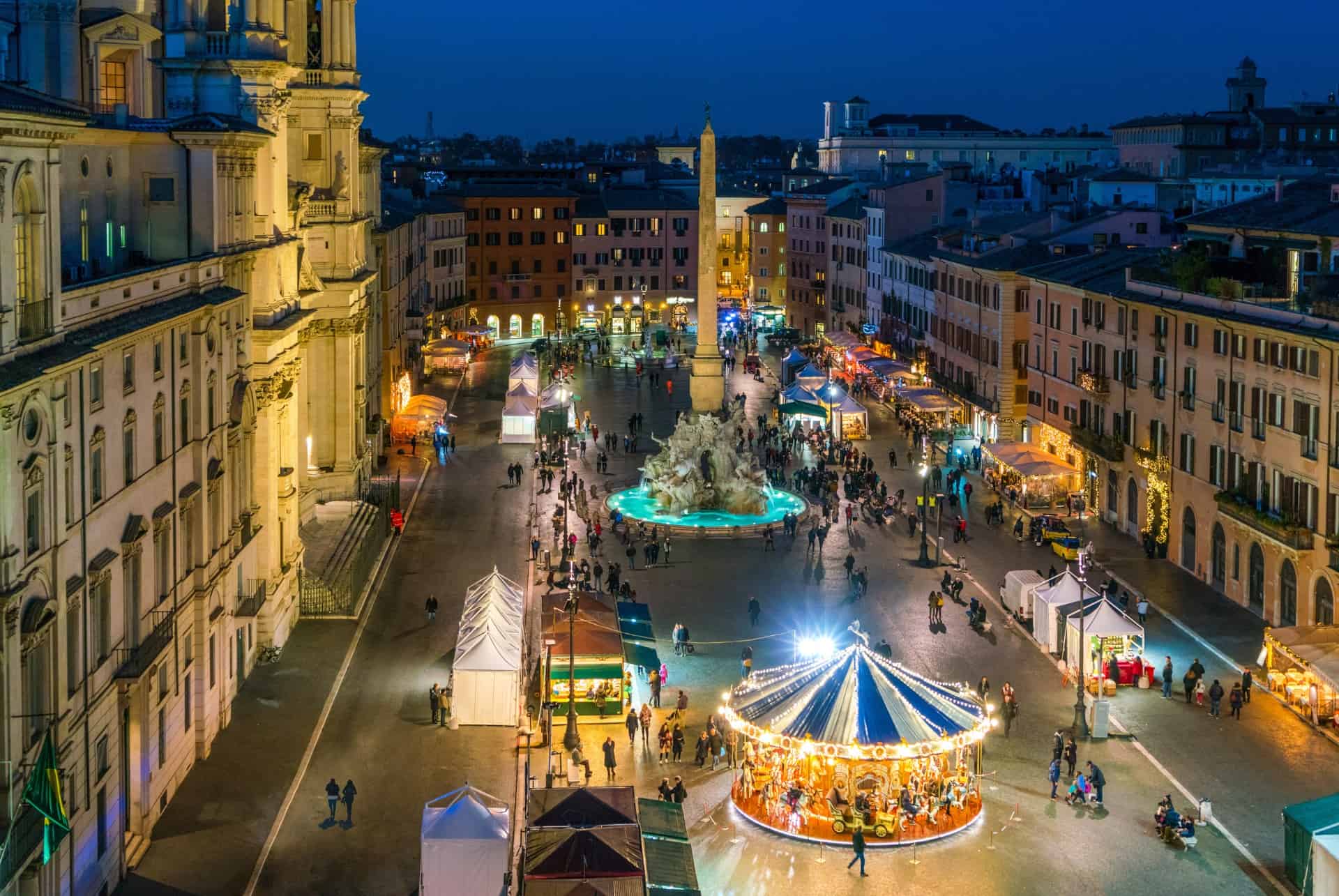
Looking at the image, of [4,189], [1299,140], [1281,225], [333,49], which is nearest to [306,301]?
[333,49]

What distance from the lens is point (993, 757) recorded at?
4062cm

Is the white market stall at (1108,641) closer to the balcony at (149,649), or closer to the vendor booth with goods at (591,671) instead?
the vendor booth with goods at (591,671)

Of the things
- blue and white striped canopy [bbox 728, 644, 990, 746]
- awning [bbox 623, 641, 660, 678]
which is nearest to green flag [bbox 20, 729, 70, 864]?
blue and white striped canopy [bbox 728, 644, 990, 746]

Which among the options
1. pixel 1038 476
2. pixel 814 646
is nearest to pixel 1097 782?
pixel 814 646

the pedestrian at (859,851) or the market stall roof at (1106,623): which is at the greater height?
the market stall roof at (1106,623)

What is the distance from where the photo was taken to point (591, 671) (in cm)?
4338

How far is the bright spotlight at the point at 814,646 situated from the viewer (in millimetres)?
48312

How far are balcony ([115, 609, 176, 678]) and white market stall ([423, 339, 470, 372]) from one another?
83442 mm

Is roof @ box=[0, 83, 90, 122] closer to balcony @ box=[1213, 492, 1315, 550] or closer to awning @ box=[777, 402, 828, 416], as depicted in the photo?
balcony @ box=[1213, 492, 1315, 550]

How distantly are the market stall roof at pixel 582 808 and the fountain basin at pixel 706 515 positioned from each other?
33.6 metres

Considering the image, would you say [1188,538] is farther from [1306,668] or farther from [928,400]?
[928,400]

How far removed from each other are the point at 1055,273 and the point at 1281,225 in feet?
58.8

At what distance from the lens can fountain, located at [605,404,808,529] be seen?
231 feet

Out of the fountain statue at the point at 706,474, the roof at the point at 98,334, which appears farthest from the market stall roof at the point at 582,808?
the fountain statue at the point at 706,474
